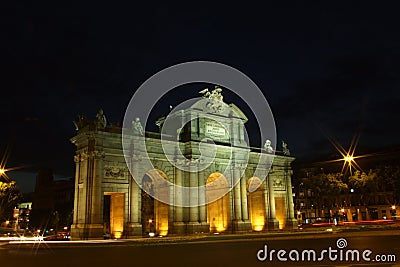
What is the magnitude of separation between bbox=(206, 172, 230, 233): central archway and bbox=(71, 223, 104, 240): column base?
59.0ft

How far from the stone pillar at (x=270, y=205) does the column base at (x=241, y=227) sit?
18.2 feet

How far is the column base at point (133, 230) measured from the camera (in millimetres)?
41281

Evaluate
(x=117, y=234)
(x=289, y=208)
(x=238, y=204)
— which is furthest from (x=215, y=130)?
(x=117, y=234)

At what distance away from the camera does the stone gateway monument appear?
41.3 m

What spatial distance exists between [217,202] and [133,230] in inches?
654

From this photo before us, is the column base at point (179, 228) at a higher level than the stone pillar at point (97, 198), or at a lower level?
lower

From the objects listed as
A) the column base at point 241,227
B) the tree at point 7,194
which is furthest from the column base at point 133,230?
the tree at point 7,194

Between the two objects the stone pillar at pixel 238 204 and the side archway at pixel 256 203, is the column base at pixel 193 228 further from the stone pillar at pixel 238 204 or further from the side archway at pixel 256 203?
the side archway at pixel 256 203

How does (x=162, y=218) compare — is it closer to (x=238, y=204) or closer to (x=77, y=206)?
(x=238, y=204)

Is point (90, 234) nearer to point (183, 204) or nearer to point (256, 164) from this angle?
point (183, 204)

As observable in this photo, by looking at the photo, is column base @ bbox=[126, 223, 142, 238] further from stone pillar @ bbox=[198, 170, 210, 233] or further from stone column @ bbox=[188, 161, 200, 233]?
stone pillar @ bbox=[198, 170, 210, 233]

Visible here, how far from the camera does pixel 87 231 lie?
38906 mm

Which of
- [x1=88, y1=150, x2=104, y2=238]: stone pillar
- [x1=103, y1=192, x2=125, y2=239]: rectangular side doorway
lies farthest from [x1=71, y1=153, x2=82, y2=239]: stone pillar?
[x1=103, y1=192, x2=125, y2=239]: rectangular side doorway

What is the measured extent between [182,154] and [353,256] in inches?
1307
